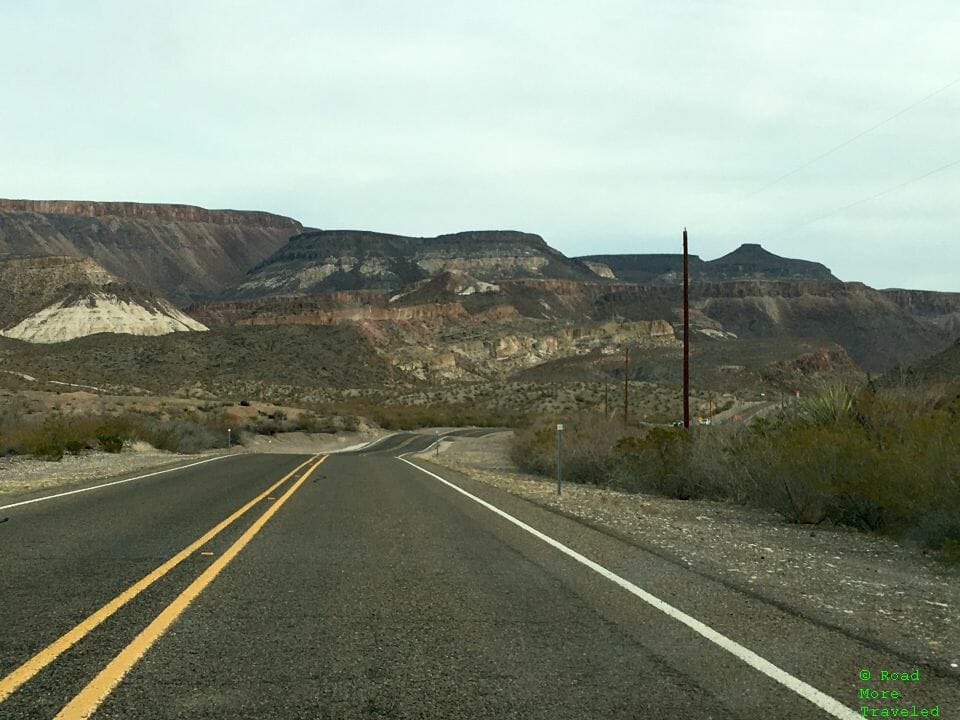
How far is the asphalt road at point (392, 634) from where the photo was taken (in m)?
4.77

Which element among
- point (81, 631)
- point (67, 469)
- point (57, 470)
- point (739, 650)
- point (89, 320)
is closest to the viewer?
point (739, 650)

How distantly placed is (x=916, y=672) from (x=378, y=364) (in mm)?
132999

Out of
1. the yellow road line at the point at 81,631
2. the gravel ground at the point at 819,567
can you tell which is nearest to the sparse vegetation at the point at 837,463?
the gravel ground at the point at 819,567

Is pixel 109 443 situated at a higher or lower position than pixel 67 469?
lower

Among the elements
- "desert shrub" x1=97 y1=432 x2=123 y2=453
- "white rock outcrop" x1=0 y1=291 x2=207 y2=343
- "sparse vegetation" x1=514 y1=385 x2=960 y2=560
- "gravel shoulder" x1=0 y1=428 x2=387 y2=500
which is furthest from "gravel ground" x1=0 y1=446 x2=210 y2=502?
"white rock outcrop" x1=0 y1=291 x2=207 y2=343

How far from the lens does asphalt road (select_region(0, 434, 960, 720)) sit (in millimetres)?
4770

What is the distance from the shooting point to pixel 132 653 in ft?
18.2

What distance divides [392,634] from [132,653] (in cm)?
171

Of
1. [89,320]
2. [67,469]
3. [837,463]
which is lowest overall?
[67,469]

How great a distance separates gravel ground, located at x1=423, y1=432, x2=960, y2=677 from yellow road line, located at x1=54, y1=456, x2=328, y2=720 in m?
4.96

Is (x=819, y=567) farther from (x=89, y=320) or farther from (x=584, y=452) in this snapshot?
(x=89, y=320)

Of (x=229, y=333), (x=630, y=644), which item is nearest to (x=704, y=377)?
(x=229, y=333)

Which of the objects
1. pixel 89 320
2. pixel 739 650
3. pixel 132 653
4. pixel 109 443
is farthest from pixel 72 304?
pixel 739 650

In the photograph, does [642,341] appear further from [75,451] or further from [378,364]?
A: [75,451]
